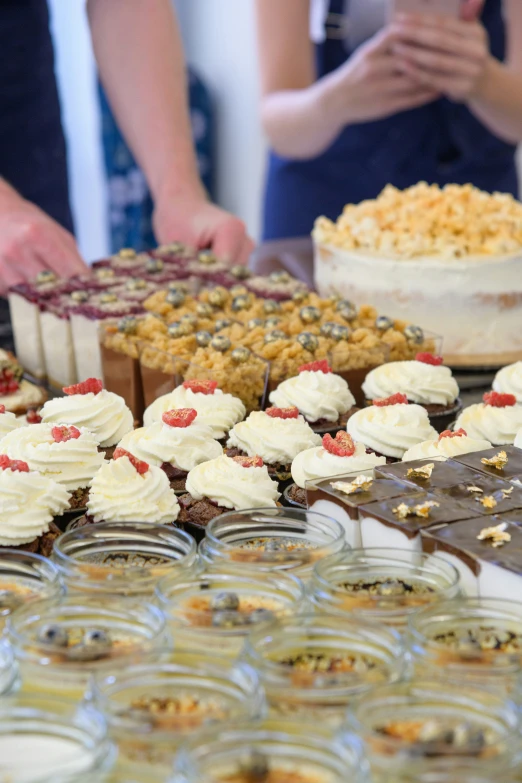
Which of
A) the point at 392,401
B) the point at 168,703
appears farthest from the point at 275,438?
the point at 168,703

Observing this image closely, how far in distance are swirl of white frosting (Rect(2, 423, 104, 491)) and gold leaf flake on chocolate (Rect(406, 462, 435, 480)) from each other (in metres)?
0.54

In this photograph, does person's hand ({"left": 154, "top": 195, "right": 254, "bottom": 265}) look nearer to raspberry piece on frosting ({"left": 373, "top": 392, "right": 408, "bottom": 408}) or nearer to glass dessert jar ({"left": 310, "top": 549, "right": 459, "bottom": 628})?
raspberry piece on frosting ({"left": 373, "top": 392, "right": 408, "bottom": 408})

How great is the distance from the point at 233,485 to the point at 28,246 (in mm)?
1473

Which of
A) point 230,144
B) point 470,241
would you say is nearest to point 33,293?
point 470,241

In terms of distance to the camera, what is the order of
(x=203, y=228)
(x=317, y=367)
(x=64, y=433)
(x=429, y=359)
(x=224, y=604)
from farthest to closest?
(x=203, y=228), (x=429, y=359), (x=317, y=367), (x=64, y=433), (x=224, y=604)

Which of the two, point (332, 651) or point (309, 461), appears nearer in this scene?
point (332, 651)

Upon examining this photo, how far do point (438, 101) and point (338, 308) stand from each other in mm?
1876

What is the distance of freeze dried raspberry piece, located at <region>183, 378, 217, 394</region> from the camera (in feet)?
7.14

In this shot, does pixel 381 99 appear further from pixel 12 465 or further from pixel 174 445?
pixel 12 465

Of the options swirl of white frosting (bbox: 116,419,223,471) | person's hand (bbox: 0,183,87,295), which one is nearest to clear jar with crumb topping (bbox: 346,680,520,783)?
swirl of white frosting (bbox: 116,419,223,471)

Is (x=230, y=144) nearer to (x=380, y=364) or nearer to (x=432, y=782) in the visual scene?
(x=380, y=364)

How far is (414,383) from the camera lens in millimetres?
2334

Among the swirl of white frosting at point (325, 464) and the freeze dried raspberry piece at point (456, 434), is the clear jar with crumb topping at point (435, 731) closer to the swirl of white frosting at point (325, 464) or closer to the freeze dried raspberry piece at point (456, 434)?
the swirl of white frosting at point (325, 464)

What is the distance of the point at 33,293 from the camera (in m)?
2.92
